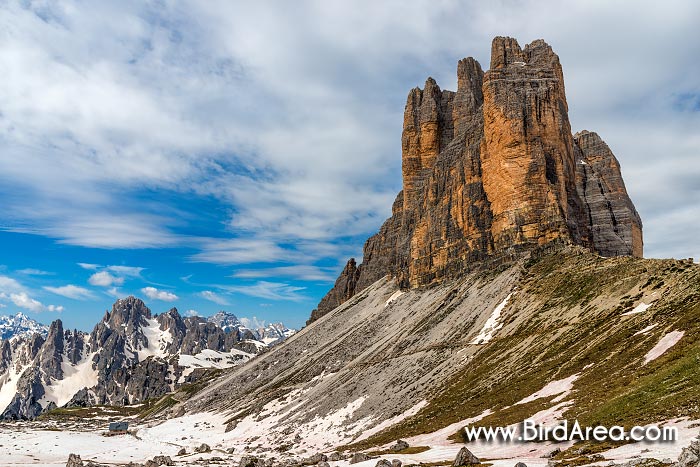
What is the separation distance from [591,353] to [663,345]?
9.51m

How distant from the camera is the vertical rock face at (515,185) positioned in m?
103

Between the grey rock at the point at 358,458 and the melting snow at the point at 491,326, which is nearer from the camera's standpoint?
the grey rock at the point at 358,458

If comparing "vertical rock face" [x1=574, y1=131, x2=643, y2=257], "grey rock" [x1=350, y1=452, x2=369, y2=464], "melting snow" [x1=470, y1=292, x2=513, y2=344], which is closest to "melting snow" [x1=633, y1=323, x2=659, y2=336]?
"melting snow" [x1=470, y1=292, x2=513, y2=344]

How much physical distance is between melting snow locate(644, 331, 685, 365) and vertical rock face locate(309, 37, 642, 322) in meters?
58.0

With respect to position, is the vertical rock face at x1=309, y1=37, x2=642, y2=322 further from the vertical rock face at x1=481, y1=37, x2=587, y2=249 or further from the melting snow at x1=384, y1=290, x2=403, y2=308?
the melting snow at x1=384, y1=290, x2=403, y2=308

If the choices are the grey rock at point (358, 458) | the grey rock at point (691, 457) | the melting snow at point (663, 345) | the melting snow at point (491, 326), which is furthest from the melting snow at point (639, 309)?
the grey rock at point (691, 457)

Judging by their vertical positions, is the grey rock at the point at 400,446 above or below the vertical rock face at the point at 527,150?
below

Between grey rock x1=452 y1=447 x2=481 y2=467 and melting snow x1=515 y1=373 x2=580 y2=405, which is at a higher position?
melting snow x1=515 y1=373 x2=580 y2=405

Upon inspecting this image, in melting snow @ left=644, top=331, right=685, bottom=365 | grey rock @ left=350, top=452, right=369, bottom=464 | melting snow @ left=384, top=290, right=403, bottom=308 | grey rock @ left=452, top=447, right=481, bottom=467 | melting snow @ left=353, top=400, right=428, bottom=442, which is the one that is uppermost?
melting snow @ left=384, top=290, right=403, bottom=308

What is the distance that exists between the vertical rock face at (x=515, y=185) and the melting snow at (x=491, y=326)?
66.8 feet

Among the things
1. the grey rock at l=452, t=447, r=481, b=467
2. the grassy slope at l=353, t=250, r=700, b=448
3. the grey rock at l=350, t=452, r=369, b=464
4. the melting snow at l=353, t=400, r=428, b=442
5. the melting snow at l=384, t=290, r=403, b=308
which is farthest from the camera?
the melting snow at l=384, t=290, r=403, b=308

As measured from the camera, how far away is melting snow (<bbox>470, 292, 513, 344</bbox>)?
7662 cm

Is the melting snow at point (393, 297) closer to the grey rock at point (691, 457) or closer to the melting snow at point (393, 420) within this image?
the melting snow at point (393, 420)

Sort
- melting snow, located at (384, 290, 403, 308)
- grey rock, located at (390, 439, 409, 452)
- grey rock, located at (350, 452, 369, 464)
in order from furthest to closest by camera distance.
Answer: melting snow, located at (384, 290, 403, 308)
grey rock, located at (390, 439, 409, 452)
grey rock, located at (350, 452, 369, 464)
